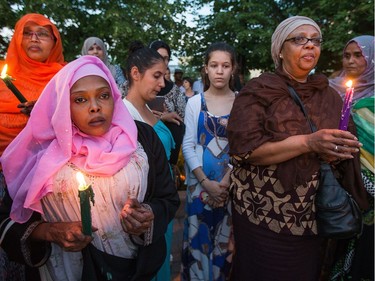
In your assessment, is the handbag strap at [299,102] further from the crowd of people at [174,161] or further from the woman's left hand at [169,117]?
the woman's left hand at [169,117]

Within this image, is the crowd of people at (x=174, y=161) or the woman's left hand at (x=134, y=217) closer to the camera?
the woman's left hand at (x=134, y=217)

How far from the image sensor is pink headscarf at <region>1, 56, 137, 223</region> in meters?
1.62

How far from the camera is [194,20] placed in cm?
1513

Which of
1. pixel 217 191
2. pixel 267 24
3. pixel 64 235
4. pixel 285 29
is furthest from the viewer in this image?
pixel 267 24

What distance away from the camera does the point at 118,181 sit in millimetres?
1741

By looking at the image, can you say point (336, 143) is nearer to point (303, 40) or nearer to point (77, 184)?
point (303, 40)

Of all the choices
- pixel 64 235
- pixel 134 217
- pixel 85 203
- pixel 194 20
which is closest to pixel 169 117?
pixel 134 217

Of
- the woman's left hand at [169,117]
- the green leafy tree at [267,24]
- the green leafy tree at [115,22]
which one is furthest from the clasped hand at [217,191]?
the green leafy tree at [267,24]

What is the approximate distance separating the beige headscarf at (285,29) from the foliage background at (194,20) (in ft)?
17.4

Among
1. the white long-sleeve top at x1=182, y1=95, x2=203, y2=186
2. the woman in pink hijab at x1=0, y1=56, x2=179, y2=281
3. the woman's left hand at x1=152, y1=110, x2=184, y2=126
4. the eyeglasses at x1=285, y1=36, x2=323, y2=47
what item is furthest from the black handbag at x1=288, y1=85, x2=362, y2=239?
the woman's left hand at x1=152, y1=110, x2=184, y2=126

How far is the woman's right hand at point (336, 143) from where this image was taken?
1.68m

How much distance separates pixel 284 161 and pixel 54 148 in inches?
49.7

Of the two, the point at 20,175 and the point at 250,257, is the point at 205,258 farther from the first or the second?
the point at 20,175

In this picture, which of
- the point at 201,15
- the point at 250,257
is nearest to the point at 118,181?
the point at 250,257
